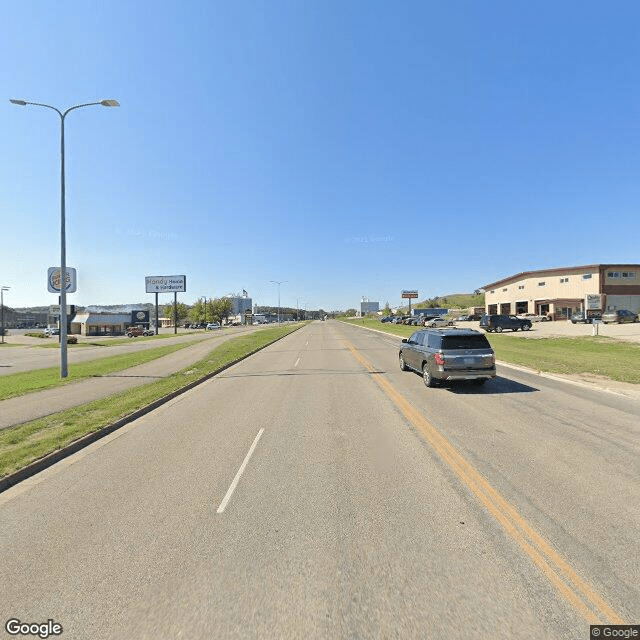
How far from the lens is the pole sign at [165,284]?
257ft

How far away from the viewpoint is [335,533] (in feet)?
13.1

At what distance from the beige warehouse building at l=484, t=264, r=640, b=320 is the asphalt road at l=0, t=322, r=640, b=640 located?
5590 centimetres

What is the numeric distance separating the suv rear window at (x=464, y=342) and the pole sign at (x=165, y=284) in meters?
74.4

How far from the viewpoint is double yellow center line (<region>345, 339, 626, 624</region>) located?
2.89 meters

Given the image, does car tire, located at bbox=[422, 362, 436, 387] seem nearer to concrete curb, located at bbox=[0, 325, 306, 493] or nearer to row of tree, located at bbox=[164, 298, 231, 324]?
concrete curb, located at bbox=[0, 325, 306, 493]

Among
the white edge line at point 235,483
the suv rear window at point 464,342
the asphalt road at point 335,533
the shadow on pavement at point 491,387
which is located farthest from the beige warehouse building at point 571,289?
the white edge line at point 235,483

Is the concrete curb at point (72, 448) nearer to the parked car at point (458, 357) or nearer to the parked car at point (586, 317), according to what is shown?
the parked car at point (458, 357)

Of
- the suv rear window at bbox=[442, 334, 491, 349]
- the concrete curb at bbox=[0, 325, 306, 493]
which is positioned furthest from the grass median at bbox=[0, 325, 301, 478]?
the suv rear window at bbox=[442, 334, 491, 349]

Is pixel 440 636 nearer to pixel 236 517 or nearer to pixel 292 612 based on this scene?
pixel 292 612

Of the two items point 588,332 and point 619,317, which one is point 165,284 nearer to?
point 588,332

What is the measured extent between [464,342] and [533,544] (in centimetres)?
831

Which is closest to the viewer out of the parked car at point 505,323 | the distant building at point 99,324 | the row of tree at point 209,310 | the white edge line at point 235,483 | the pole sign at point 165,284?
the white edge line at point 235,483

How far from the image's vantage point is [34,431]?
786 centimetres

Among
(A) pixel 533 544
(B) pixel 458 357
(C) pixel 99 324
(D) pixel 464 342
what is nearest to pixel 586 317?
(D) pixel 464 342
